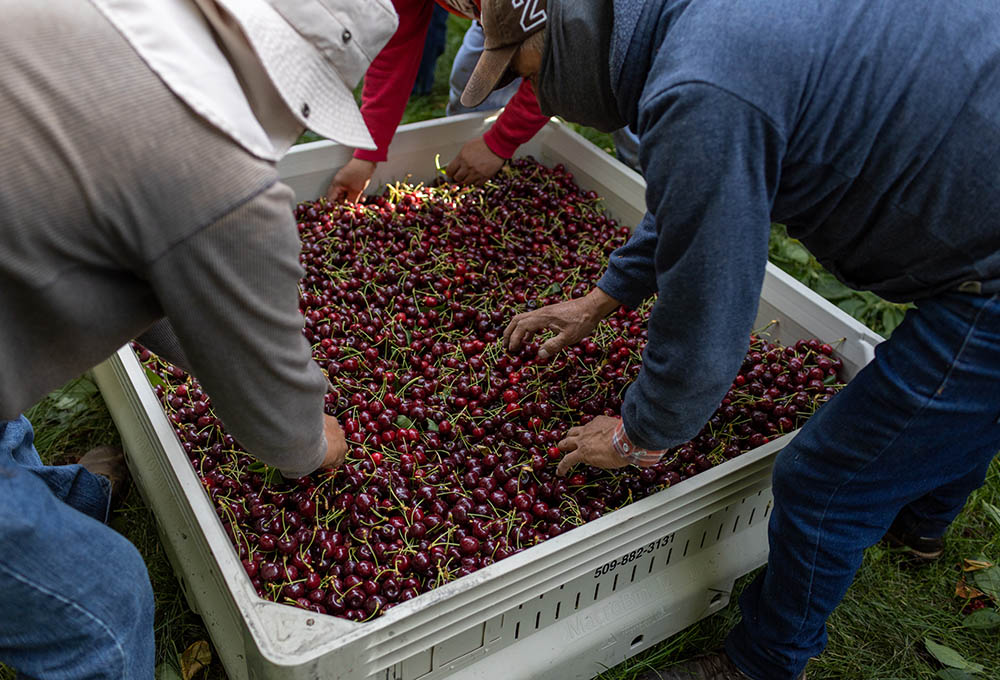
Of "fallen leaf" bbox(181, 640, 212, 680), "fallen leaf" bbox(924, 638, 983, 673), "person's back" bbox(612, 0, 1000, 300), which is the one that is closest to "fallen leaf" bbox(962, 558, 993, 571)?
"fallen leaf" bbox(924, 638, 983, 673)

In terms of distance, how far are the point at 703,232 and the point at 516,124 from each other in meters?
1.88

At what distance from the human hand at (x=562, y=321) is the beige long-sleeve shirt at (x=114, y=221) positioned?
1.13 metres

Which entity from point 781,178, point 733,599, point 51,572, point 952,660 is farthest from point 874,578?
point 51,572

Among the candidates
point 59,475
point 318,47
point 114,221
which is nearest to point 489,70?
point 318,47

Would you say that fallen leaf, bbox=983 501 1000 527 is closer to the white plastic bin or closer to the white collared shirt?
the white plastic bin

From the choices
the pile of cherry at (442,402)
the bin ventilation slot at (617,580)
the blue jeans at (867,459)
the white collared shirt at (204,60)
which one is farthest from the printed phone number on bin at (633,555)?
the white collared shirt at (204,60)

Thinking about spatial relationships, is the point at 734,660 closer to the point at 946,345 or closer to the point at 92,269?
the point at 946,345

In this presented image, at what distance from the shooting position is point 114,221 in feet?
3.29

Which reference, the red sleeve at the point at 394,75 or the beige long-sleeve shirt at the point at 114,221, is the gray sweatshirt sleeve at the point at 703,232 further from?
the red sleeve at the point at 394,75

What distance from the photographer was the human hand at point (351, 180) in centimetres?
296

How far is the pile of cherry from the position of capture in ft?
6.06

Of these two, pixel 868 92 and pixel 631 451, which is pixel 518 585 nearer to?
pixel 631 451

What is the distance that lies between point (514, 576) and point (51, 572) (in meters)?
0.82

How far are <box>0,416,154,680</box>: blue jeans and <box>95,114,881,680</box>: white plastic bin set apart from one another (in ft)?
0.68
